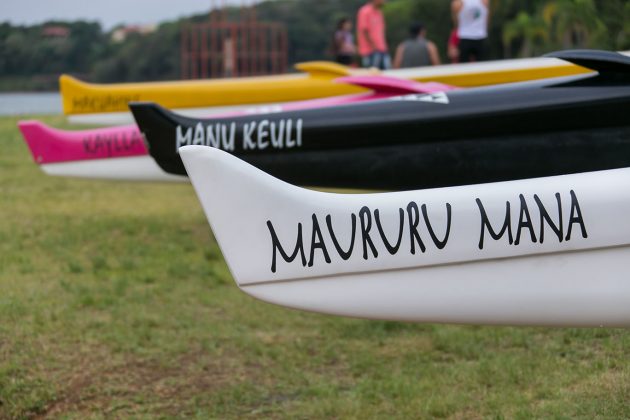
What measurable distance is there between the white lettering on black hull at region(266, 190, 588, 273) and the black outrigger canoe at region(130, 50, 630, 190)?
1.58 meters

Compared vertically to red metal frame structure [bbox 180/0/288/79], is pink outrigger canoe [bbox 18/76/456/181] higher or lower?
lower

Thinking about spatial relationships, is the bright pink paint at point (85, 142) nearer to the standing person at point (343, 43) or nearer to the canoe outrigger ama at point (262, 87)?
the canoe outrigger ama at point (262, 87)

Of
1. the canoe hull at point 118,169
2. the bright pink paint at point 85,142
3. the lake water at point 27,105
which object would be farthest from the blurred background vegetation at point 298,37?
the canoe hull at point 118,169

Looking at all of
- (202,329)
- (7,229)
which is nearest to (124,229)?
(7,229)

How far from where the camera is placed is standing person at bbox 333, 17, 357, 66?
12.7m

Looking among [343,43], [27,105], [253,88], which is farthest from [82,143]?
[27,105]

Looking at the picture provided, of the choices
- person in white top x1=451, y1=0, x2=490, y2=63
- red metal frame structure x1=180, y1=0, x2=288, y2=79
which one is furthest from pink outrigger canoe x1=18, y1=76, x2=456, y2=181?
red metal frame structure x1=180, y1=0, x2=288, y2=79

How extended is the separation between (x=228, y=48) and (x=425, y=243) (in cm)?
2264

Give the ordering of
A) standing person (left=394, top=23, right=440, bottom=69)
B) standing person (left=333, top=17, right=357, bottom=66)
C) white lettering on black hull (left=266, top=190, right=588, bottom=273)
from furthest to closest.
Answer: standing person (left=333, top=17, right=357, bottom=66), standing person (left=394, top=23, right=440, bottom=69), white lettering on black hull (left=266, top=190, right=588, bottom=273)

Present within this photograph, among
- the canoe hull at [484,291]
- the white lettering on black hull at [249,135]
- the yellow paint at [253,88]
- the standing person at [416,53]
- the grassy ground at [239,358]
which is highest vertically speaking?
the standing person at [416,53]

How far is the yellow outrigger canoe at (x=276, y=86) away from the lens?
6.68m

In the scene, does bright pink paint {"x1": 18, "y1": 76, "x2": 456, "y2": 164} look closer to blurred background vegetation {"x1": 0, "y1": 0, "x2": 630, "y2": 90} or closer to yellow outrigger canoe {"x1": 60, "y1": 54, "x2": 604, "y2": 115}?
yellow outrigger canoe {"x1": 60, "y1": 54, "x2": 604, "y2": 115}

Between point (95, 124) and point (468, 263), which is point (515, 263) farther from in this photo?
point (95, 124)

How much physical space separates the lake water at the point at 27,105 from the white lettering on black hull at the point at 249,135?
44.7ft
